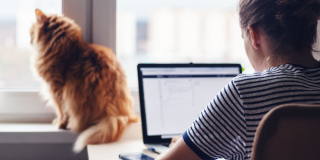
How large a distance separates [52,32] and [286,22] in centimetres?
96

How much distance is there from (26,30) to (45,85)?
1.01 feet

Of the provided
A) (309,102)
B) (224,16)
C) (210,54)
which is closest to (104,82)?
Answer: (210,54)

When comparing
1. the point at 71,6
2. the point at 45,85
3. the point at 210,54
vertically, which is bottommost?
the point at 45,85

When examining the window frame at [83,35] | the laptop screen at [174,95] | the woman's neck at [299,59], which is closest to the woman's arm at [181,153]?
the woman's neck at [299,59]

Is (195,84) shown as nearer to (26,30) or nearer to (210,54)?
(210,54)

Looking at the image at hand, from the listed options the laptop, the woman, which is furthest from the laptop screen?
the woman

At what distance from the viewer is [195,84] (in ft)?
3.97

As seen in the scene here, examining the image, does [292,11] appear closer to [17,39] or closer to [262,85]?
[262,85]

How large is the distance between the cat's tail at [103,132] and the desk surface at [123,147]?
28 millimetres

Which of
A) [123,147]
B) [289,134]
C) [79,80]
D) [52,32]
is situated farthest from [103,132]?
[289,134]

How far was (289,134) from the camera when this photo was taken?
0.49 metres

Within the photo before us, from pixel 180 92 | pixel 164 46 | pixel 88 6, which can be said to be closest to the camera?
pixel 180 92

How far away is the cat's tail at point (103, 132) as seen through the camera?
118 centimetres

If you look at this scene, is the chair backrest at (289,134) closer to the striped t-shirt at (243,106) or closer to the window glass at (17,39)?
the striped t-shirt at (243,106)
